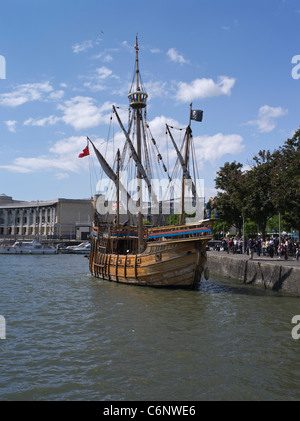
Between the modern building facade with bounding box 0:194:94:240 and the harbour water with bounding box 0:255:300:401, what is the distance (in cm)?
10149

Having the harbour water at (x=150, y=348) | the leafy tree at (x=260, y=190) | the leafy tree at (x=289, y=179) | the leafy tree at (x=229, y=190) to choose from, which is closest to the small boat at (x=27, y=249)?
the leafy tree at (x=229, y=190)

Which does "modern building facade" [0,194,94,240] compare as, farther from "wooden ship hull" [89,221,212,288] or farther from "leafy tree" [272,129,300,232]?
"wooden ship hull" [89,221,212,288]

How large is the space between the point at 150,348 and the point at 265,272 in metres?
15.3

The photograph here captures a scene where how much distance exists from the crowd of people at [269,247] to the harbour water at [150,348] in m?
9.20

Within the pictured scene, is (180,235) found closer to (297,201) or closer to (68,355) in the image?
(297,201)

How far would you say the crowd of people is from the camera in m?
32.1

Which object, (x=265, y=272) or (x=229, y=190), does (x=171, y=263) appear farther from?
(x=229, y=190)

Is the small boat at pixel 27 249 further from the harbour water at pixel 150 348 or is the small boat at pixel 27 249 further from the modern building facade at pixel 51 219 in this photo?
the harbour water at pixel 150 348

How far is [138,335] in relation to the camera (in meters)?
14.7

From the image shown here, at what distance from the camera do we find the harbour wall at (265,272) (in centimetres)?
2372

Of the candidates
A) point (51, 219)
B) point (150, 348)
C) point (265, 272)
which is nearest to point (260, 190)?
point (265, 272)

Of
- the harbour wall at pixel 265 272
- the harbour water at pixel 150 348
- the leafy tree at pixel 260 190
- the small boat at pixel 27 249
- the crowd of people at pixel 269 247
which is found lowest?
the small boat at pixel 27 249
